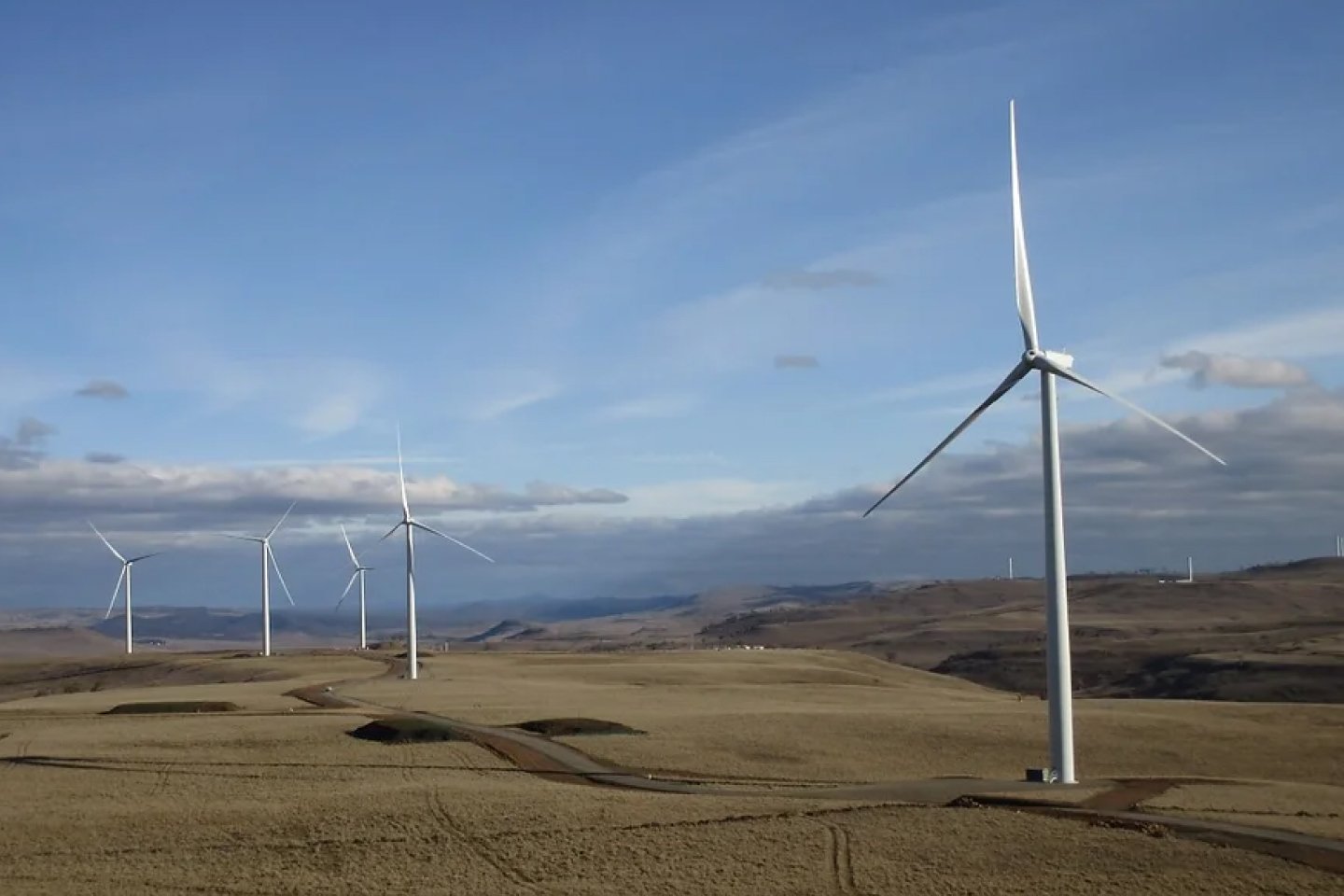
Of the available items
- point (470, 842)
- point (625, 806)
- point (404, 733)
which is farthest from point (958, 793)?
point (404, 733)

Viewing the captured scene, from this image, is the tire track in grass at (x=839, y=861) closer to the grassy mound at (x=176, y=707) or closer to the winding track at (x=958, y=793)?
the winding track at (x=958, y=793)

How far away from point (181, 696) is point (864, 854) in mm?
69538

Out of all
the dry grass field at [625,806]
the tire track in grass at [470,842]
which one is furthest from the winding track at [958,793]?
the tire track in grass at [470,842]

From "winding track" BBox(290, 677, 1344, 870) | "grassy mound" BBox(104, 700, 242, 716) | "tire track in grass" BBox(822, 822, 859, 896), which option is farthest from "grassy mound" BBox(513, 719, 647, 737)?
"tire track in grass" BBox(822, 822, 859, 896)

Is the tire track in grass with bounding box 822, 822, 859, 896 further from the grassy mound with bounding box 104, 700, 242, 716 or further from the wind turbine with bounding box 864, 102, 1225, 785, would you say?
the grassy mound with bounding box 104, 700, 242, 716

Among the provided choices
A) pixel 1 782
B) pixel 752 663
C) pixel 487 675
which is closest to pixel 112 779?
pixel 1 782

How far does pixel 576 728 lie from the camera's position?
66062 millimetres

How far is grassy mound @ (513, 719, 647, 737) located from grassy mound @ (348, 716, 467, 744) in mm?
4323

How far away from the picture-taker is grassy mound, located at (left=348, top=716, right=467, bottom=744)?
62438mm

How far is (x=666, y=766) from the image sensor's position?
184ft

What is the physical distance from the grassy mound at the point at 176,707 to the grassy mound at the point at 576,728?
22.4 metres

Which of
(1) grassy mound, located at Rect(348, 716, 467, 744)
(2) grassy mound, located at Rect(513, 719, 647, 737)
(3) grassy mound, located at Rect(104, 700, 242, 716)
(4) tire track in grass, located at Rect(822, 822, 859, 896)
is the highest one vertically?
(4) tire track in grass, located at Rect(822, 822, 859, 896)

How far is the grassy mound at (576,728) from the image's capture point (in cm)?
6550

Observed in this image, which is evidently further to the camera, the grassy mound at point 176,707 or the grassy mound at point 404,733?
the grassy mound at point 176,707
